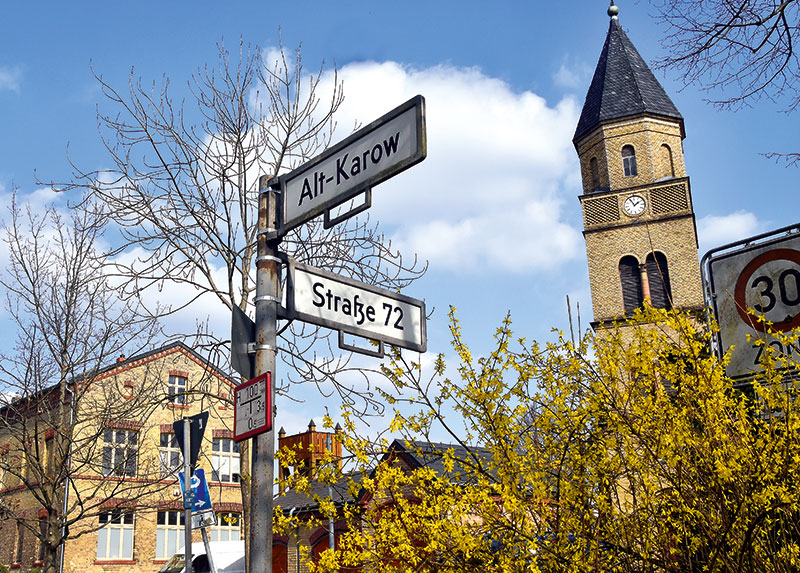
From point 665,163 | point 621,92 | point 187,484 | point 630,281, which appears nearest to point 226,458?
point 630,281

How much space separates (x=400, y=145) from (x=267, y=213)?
43.6 inches

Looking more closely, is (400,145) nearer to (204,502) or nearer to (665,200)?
(204,502)

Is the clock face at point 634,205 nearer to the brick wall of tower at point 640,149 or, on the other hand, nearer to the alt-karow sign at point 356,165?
the brick wall of tower at point 640,149

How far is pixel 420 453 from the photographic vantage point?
6484 mm

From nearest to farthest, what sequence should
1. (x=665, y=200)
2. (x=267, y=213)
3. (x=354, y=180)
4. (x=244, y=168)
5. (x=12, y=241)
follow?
1. (x=354, y=180)
2. (x=267, y=213)
3. (x=244, y=168)
4. (x=12, y=241)
5. (x=665, y=200)

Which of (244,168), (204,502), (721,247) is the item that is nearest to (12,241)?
(244,168)

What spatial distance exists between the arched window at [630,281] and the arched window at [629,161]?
5081mm

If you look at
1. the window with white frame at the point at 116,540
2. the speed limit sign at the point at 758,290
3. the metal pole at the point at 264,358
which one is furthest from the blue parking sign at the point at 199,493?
the window with white frame at the point at 116,540

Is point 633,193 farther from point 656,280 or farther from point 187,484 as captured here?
point 187,484

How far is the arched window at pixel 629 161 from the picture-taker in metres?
41.6

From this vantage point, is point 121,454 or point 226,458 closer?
point 121,454

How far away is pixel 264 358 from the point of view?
4652mm

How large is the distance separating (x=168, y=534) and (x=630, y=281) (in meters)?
24.9

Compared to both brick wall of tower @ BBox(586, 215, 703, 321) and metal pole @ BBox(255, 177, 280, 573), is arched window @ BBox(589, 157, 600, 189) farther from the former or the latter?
metal pole @ BBox(255, 177, 280, 573)
